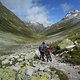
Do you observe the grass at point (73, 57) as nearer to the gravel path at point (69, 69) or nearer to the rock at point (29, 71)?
the gravel path at point (69, 69)

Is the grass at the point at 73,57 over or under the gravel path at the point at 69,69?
over

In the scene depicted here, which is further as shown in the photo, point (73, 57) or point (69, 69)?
point (73, 57)

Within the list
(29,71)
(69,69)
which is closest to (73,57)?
(69,69)

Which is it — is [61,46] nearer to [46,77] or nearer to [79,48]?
[79,48]

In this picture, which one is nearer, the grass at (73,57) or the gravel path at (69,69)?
the gravel path at (69,69)

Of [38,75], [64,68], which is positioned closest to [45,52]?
[64,68]

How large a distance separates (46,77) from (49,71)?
6.04ft

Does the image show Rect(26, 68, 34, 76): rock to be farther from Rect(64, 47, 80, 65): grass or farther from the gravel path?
Rect(64, 47, 80, 65): grass

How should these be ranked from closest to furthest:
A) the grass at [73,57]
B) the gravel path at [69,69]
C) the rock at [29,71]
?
the rock at [29,71]
the gravel path at [69,69]
the grass at [73,57]

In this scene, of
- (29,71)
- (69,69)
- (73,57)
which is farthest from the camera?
(73,57)

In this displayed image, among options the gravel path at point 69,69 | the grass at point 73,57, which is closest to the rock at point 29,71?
the gravel path at point 69,69

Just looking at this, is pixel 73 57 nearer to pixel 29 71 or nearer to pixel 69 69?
pixel 69 69

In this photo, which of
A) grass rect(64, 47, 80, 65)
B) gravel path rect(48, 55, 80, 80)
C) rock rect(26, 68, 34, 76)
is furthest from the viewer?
grass rect(64, 47, 80, 65)

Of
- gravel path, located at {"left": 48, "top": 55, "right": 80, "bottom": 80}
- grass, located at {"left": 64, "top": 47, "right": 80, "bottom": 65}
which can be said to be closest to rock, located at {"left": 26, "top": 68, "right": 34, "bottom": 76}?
gravel path, located at {"left": 48, "top": 55, "right": 80, "bottom": 80}
